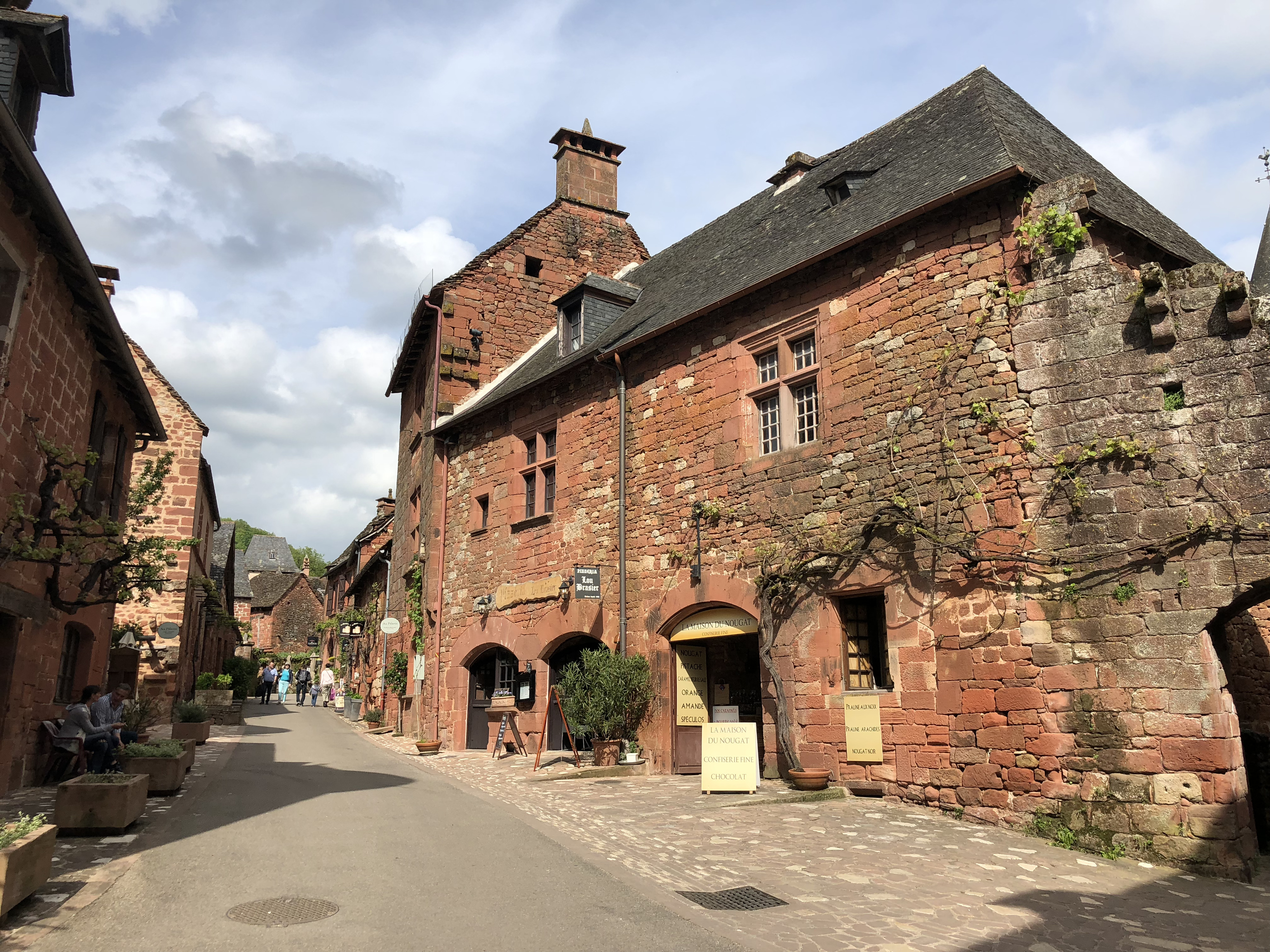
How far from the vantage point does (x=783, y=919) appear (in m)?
5.83

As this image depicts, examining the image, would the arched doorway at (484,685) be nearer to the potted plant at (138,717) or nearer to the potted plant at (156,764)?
the potted plant at (138,717)

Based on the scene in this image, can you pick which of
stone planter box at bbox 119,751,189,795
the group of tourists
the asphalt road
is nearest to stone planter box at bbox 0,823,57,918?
the asphalt road

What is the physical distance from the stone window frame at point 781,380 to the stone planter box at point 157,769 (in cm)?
769

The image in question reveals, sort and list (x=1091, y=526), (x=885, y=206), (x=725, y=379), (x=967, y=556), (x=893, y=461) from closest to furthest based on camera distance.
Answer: (x=1091, y=526)
(x=967, y=556)
(x=893, y=461)
(x=885, y=206)
(x=725, y=379)

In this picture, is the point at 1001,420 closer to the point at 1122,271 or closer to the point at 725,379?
the point at 1122,271

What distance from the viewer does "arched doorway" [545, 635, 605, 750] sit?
603 inches

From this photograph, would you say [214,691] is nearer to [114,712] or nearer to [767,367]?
[114,712]

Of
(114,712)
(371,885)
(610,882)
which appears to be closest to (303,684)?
(114,712)

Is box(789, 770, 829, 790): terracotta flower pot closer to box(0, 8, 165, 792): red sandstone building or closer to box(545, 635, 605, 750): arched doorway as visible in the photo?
box(545, 635, 605, 750): arched doorway

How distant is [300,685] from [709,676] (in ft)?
84.9

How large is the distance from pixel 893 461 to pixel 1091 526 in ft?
7.22

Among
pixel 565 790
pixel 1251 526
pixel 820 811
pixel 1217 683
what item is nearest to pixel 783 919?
pixel 820 811

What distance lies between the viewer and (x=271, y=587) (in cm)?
6100

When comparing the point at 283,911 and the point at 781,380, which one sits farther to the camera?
the point at 781,380
